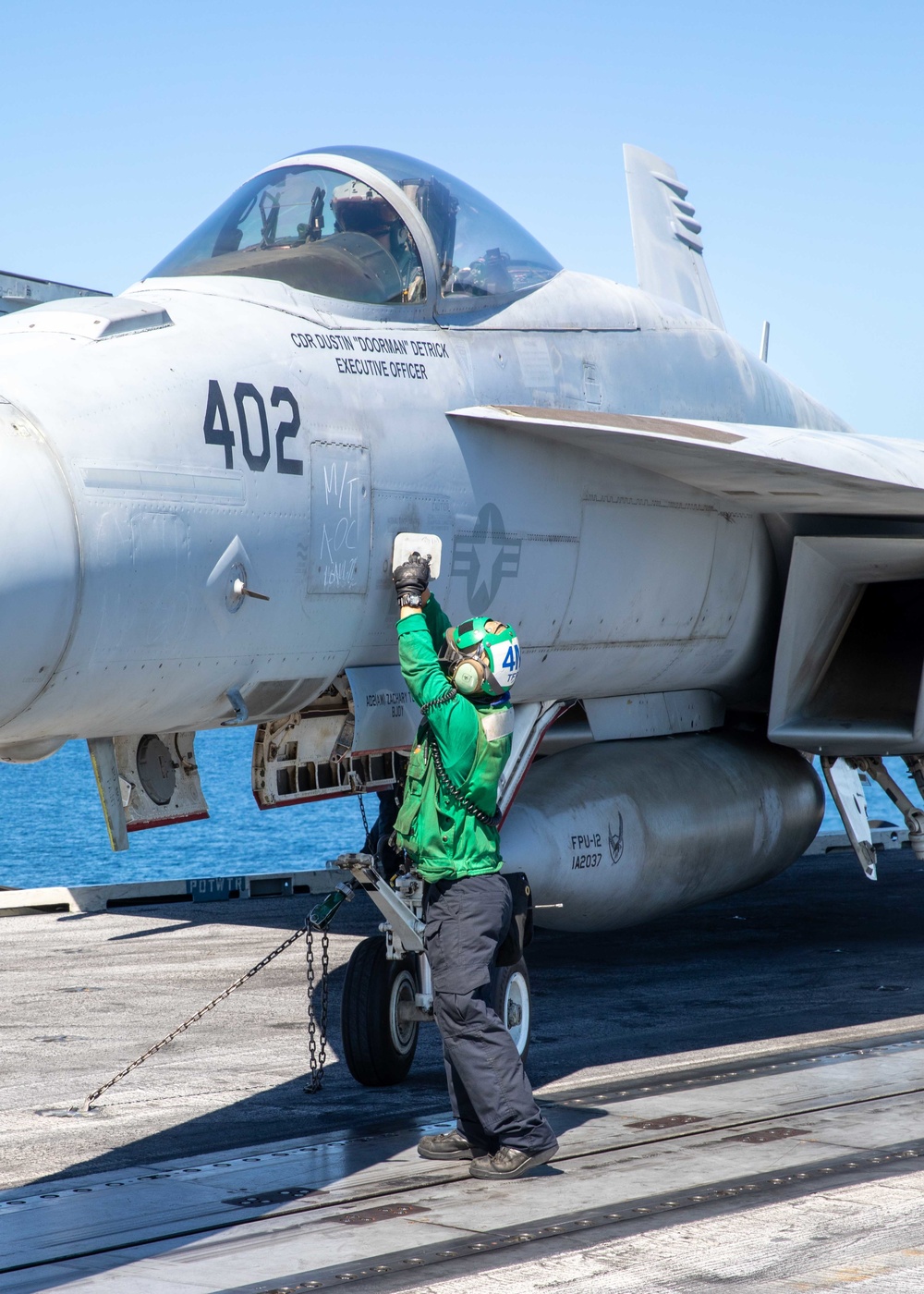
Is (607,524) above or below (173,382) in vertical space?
below

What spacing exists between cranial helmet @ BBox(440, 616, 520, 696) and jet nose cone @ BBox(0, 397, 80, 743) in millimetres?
1395

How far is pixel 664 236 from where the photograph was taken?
1080 centimetres

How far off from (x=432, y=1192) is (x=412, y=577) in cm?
210

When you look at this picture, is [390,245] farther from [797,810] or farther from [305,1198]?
[797,810]

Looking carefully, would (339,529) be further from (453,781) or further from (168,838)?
(168,838)

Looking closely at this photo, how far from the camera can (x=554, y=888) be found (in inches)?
283

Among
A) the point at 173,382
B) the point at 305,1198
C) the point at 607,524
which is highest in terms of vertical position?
the point at 173,382

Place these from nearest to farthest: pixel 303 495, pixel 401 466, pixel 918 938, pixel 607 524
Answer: pixel 303 495 < pixel 401 466 < pixel 607 524 < pixel 918 938

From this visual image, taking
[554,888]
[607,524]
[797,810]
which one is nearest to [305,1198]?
[554,888]

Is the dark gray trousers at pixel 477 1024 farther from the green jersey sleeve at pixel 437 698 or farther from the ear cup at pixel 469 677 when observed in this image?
the ear cup at pixel 469 677

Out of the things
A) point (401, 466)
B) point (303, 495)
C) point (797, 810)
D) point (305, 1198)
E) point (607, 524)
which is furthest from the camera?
point (797, 810)

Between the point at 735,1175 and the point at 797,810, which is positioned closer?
the point at 735,1175

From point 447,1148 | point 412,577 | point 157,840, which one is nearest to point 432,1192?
point 447,1148

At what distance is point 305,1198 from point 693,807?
416 cm
